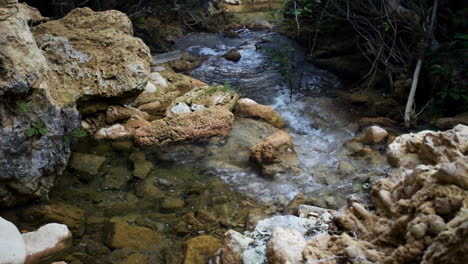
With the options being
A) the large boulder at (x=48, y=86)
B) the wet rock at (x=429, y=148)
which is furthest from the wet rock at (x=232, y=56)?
the wet rock at (x=429, y=148)

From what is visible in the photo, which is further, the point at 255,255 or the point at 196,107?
the point at 196,107

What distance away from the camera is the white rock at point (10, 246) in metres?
3.12

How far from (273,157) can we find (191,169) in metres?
1.08

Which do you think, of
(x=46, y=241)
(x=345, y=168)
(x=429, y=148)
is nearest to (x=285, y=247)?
(x=429, y=148)

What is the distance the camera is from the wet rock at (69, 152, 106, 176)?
15.8 feet

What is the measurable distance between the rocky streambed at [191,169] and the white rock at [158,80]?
0.08 feet

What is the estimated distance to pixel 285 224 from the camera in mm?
3193

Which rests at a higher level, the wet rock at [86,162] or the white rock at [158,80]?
the wet rock at [86,162]

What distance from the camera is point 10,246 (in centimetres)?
320

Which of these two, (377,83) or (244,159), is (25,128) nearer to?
(244,159)

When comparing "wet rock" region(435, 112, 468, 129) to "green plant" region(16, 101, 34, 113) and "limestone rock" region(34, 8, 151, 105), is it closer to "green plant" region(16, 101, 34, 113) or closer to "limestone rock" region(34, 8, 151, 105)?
"limestone rock" region(34, 8, 151, 105)

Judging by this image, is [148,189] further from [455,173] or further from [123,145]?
[455,173]

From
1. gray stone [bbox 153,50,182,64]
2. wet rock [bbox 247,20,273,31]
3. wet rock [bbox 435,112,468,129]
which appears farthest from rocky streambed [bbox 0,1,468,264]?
wet rock [bbox 247,20,273,31]

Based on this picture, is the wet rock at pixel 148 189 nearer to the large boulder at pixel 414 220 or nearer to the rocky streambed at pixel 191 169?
the rocky streambed at pixel 191 169
